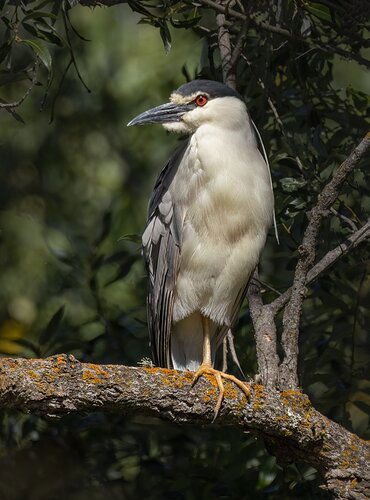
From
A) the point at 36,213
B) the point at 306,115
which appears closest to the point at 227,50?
the point at 306,115

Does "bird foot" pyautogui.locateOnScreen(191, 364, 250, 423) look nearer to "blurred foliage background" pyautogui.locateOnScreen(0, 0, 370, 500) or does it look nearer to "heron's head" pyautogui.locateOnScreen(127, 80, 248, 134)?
"blurred foliage background" pyautogui.locateOnScreen(0, 0, 370, 500)

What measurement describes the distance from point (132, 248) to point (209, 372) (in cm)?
114

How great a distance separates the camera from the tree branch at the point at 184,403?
235cm

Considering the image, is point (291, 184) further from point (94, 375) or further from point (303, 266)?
point (94, 375)

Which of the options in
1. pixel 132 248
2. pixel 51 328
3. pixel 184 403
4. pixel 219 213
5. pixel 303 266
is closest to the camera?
pixel 184 403

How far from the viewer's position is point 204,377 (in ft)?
9.09

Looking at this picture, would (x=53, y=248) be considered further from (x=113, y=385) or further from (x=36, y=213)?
(x=113, y=385)

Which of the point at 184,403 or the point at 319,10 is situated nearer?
the point at 184,403

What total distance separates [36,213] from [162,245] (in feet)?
3.46

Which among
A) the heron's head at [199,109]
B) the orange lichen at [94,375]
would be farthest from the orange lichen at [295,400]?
the heron's head at [199,109]

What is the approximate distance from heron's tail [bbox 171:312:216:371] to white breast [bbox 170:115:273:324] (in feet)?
0.55

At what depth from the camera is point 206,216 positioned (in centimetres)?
334

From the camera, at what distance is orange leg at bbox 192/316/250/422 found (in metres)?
2.66

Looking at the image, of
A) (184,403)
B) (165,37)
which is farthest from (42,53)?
(184,403)
